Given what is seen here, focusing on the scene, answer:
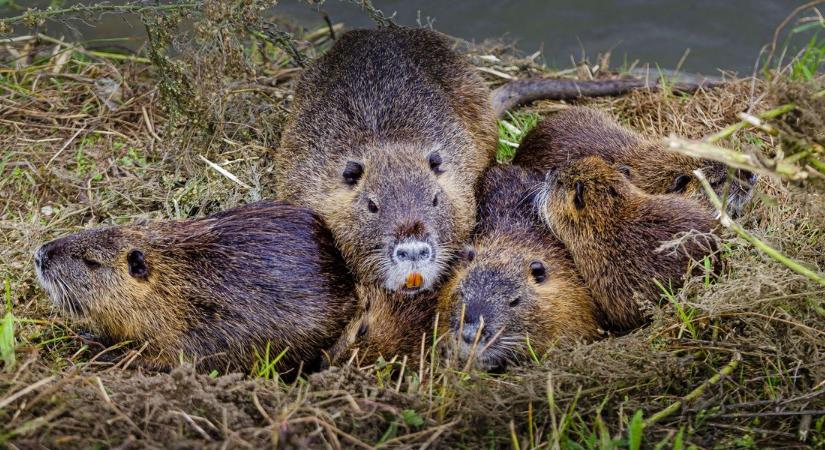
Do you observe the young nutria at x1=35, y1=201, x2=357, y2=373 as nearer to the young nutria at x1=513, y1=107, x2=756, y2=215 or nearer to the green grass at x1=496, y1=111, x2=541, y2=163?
the young nutria at x1=513, y1=107, x2=756, y2=215

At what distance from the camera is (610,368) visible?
339 centimetres

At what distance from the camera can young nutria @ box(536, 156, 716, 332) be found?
4.02 meters

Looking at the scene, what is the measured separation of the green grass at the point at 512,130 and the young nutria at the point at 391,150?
285 millimetres

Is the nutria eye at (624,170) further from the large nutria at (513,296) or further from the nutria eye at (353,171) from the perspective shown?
the nutria eye at (353,171)

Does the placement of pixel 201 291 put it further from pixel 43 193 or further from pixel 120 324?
pixel 43 193

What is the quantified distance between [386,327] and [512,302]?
59cm

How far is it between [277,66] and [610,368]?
4021 millimetres

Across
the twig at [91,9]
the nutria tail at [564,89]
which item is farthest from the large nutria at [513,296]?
the twig at [91,9]

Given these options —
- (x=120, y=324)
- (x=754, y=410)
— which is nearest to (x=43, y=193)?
(x=120, y=324)

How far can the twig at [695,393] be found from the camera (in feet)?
10.5

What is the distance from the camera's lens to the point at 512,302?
156 inches

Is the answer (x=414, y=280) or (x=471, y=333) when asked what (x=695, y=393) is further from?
(x=414, y=280)

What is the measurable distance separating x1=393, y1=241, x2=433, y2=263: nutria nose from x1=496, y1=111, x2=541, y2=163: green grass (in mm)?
1703

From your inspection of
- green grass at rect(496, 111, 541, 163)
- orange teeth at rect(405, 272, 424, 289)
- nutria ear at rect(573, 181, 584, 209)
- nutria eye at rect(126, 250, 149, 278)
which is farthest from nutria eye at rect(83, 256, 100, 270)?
green grass at rect(496, 111, 541, 163)
